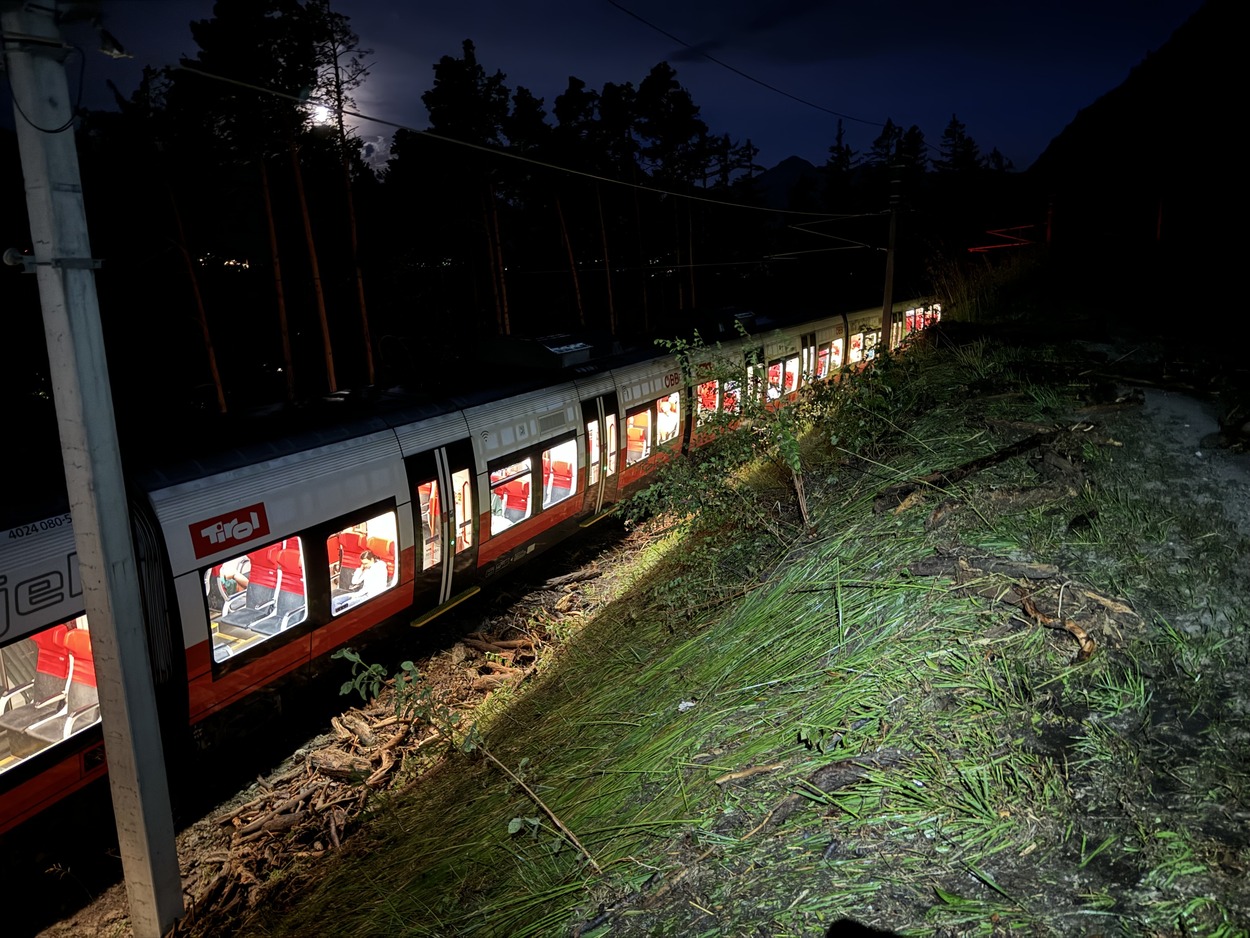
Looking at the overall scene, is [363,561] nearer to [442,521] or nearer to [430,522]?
[430,522]

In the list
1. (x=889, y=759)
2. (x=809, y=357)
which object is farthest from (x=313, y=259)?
(x=889, y=759)

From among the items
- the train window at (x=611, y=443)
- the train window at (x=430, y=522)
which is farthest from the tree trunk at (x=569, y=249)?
the train window at (x=430, y=522)

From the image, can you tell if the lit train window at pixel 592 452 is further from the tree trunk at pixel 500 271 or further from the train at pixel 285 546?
the tree trunk at pixel 500 271

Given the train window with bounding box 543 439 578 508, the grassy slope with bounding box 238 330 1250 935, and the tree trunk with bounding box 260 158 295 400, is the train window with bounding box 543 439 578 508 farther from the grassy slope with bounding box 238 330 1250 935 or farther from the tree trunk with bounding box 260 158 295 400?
the tree trunk with bounding box 260 158 295 400

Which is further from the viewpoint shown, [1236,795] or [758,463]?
[758,463]

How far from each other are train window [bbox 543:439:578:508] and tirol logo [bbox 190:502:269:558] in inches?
167

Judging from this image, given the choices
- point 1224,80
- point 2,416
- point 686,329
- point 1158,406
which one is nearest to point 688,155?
point 1224,80

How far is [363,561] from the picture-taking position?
7.42m

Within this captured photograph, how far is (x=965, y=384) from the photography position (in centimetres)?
777

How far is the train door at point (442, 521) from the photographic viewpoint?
7.78m

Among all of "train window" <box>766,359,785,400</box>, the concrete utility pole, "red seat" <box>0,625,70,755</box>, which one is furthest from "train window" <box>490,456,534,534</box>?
"train window" <box>766,359,785,400</box>

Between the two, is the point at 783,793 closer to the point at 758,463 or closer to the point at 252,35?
the point at 758,463

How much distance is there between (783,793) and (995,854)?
2.88 feet

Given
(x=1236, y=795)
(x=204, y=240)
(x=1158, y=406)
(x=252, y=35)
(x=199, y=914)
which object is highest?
(x=252, y=35)
